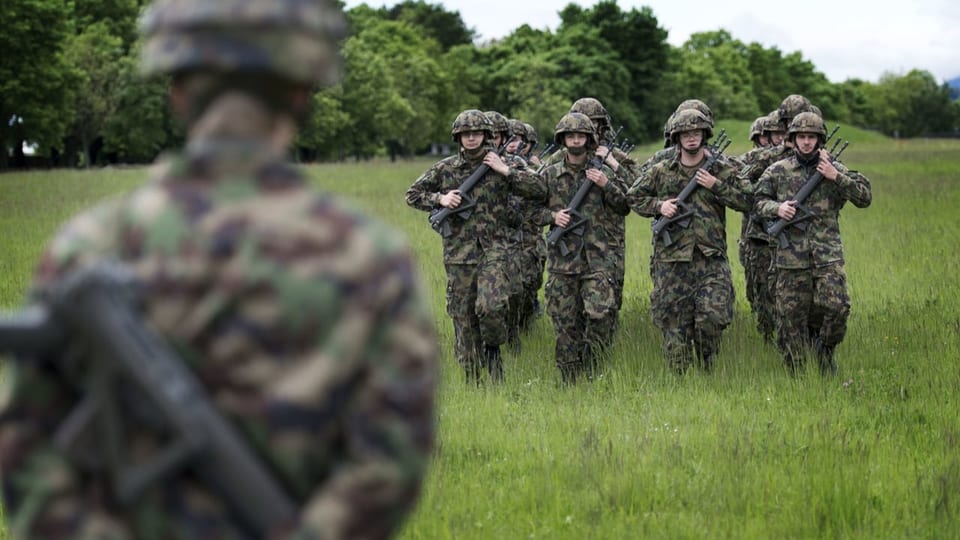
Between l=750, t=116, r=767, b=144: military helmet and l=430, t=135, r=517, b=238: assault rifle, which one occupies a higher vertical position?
l=750, t=116, r=767, b=144: military helmet

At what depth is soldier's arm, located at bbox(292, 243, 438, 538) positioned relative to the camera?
2.44m

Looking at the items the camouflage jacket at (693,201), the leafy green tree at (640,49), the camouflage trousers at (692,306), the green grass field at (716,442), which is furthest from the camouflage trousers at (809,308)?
the leafy green tree at (640,49)

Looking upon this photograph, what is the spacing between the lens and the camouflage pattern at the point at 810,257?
10719mm

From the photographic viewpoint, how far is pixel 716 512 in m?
6.77

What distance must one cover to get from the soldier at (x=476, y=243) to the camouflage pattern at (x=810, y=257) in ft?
7.35

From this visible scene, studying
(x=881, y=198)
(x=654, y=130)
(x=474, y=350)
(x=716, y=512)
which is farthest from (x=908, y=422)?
(x=654, y=130)

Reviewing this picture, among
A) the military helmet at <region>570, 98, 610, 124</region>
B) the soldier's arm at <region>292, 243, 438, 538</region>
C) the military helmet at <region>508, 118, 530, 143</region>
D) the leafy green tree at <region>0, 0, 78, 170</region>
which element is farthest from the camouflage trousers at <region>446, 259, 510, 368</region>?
the leafy green tree at <region>0, 0, 78, 170</region>

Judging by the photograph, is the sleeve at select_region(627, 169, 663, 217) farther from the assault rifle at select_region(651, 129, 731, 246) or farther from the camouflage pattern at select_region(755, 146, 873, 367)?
the camouflage pattern at select_region(755, 146, 873, 367)

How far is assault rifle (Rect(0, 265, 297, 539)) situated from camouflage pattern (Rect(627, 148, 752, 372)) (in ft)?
28.5

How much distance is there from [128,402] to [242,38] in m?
0.70

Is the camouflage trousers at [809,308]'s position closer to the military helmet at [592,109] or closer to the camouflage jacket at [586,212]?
the camouflage jacket at [586,212]

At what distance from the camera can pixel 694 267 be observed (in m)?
11.0

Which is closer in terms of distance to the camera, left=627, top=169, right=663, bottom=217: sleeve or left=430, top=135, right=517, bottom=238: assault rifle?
left=627, top=169, right=663, bottom=217: sleeve

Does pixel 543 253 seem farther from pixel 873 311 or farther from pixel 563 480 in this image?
pixel 563 480
